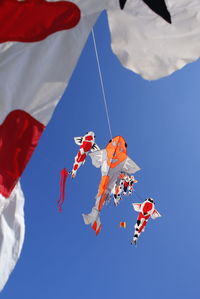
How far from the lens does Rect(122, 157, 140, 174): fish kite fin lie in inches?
276

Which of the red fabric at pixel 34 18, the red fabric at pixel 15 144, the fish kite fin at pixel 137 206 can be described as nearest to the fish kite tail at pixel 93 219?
the fish kite fin at pixel 137 206

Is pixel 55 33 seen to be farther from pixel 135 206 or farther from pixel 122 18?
pixel 135 206

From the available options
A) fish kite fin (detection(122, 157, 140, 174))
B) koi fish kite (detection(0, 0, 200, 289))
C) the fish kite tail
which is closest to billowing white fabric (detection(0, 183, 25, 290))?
koi fish kite (detection(0, 0, 200, 289))

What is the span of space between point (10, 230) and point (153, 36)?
170cm

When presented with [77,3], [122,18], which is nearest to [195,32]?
[122,18]

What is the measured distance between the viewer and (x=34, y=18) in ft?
7.12

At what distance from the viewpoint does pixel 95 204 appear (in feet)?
21.6

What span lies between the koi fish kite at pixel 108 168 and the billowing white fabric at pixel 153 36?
152 inches

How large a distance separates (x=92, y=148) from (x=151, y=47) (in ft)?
20.3

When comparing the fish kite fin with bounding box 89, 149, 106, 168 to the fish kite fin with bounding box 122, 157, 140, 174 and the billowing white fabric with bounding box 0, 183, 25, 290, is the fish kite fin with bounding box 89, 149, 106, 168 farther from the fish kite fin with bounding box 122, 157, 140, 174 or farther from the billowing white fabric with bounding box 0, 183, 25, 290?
the billowing white fabric with bounding box 0, 183, 25, 290

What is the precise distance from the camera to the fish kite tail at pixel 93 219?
21.2 ft

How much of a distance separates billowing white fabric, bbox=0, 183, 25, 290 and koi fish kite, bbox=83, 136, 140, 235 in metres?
4.28

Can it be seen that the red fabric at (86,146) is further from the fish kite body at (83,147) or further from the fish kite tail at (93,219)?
the fish kite tail at (93,219)

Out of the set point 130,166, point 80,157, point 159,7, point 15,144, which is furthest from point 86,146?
point 15,144
